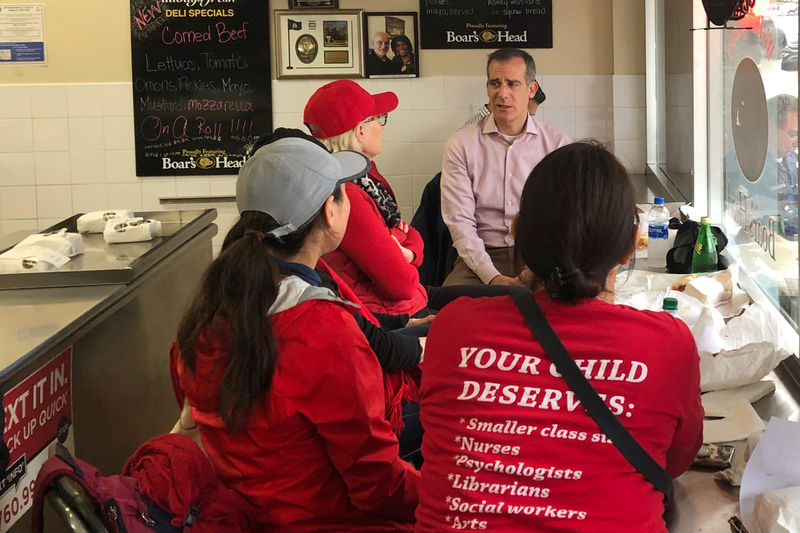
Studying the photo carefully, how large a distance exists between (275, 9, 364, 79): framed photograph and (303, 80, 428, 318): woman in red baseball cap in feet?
5.25

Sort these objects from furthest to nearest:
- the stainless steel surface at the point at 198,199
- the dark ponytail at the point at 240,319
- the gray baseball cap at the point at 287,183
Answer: the stainless steel surface at the point at 198,199
the gray baseball cap at the point at 287,183
the dark ponytail at the point at 240,319

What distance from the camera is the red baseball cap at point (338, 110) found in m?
3.31

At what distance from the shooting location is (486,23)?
5094mm

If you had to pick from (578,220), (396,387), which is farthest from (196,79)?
(578,220)

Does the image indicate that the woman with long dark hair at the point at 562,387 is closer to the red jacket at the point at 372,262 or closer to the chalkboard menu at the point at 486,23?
the red jacket at the point at 372,262

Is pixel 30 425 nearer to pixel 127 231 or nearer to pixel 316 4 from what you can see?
pixel 127 231

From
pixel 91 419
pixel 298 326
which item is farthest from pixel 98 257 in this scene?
pixel 298 326

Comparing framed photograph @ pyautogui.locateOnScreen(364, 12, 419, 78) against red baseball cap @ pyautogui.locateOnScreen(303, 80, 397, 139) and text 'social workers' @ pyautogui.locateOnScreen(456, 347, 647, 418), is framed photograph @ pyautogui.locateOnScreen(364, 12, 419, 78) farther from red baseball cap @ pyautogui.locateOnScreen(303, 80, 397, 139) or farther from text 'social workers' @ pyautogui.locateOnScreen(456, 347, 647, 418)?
text 'social workers' @ pyautogui.locateOnScreen(456, 347, 647, 418)

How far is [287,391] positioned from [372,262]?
4.28ft

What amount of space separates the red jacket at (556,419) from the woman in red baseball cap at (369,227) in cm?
154

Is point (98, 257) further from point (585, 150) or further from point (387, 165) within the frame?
point (387, 165)

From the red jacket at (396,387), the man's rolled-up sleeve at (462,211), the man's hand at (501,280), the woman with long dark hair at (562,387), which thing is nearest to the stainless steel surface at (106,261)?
the red jacket at (396,387)

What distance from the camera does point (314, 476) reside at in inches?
71.7

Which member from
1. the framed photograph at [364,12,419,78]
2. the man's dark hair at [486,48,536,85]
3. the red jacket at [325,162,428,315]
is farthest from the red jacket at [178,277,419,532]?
the framed photograph at [364,12,419,78]
